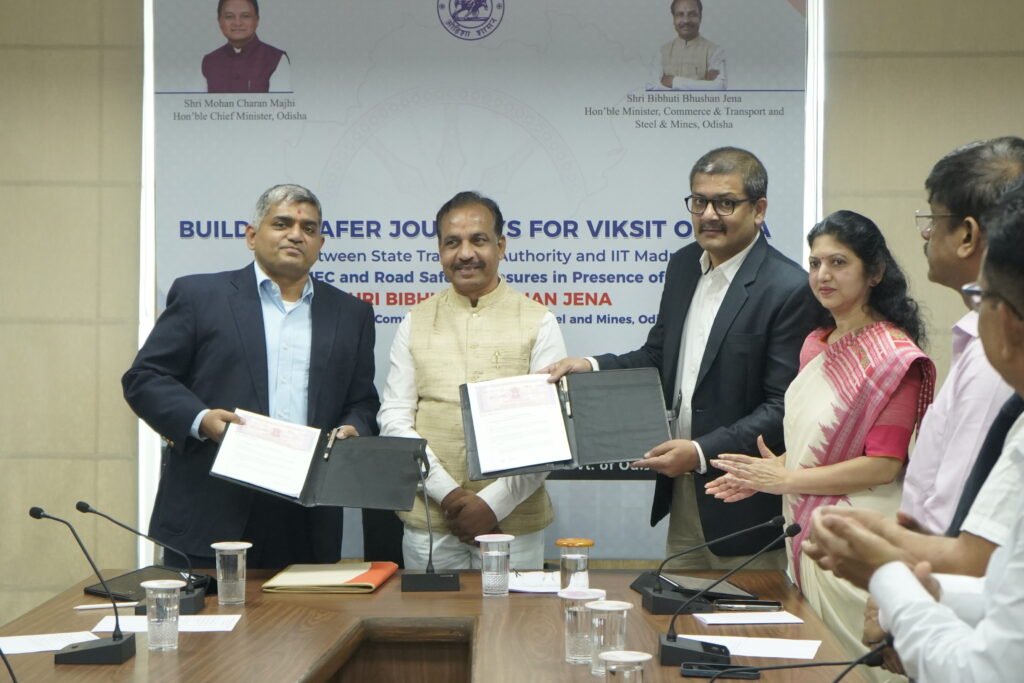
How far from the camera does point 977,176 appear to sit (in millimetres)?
2369

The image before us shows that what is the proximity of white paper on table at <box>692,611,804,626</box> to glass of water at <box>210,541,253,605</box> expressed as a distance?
45.2 inches

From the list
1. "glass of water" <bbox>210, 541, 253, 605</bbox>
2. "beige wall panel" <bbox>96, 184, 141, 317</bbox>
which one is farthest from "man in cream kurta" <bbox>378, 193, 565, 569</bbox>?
"beige wall panel" <bbox>96, 184, 141, 317</bbox>

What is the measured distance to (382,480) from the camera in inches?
126

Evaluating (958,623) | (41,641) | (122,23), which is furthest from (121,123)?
(958,623)

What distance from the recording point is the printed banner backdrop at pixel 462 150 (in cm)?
440

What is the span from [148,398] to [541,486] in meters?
1.33

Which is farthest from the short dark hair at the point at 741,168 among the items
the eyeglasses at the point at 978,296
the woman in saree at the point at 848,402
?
the eyeglasses at the point at 978,296

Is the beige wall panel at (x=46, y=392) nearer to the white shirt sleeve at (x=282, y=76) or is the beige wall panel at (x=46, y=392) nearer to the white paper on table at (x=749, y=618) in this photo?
the white shirt sleeve at (x=282, y=76)

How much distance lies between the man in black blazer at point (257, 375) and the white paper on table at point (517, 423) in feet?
1.37

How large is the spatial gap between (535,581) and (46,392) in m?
2.54

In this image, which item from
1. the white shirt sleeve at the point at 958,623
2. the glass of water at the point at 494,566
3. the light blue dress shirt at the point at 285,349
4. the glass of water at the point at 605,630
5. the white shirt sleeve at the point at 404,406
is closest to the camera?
the white shirt sleeve at the point at 958,623

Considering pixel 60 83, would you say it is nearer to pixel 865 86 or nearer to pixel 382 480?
pixel 382 480

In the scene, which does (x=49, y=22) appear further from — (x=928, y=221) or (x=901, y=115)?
(x=928, y=221)

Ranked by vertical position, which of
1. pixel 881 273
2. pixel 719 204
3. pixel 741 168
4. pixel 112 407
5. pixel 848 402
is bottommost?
pixel 112 407
